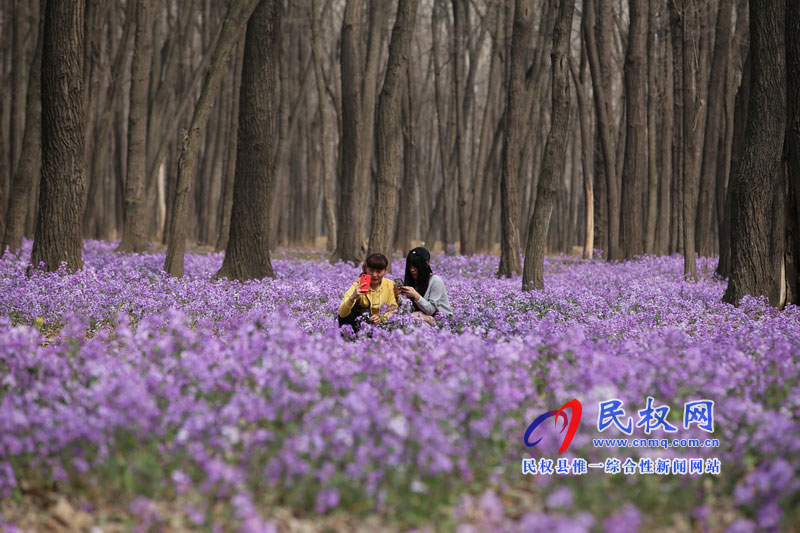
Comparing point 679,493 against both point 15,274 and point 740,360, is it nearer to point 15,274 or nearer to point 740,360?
point 740,360

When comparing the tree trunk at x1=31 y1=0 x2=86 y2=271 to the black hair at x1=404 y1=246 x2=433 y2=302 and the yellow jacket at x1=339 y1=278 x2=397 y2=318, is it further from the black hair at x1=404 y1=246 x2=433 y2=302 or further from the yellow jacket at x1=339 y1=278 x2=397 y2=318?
the black hair at x1=404 y1=246 x2=433 y2=302

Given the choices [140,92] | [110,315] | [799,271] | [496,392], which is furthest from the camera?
[140,92]

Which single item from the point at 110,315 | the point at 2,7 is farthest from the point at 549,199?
the point at 2,7

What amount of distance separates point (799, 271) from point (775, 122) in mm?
2233

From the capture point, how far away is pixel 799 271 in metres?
10.1

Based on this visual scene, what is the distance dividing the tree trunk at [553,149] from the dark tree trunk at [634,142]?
8737 mm

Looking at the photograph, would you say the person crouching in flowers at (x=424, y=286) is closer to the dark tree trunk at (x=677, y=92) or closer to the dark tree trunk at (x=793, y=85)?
the dark tree trunk at (x=793, y=85)

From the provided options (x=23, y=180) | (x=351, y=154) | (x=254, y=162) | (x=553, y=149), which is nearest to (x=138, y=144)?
(x=23, y=180)

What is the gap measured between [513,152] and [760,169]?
19.6 ft

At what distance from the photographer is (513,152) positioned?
1605 centimetres

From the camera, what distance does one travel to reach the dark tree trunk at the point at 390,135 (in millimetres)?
13961

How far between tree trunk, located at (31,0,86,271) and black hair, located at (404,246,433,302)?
5.86 m

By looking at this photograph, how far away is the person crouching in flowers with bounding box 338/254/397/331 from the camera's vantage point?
25.9 feet

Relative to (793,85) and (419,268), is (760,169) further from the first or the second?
(419,268)
